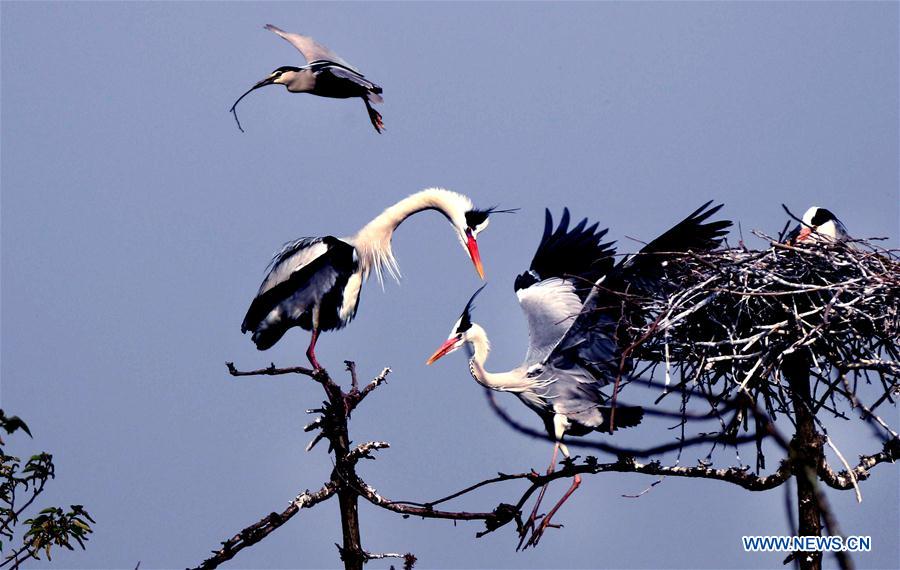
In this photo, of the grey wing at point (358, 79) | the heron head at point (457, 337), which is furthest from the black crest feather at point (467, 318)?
the grey wing at point (358, 79)

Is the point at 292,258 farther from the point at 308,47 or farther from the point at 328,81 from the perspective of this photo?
the point at 308,47

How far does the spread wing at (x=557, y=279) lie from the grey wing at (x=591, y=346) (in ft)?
0.44

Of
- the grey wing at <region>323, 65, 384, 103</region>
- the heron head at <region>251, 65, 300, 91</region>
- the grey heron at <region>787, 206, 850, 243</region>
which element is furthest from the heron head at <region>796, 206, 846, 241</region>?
the heron head at <region>251, 65, 300, 91</region>

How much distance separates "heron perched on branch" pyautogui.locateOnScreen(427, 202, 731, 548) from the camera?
6.70 meters

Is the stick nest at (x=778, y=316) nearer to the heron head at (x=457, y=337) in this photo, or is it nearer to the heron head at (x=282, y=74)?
the heron head at (x=457, y=337)

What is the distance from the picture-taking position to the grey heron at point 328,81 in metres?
8.14

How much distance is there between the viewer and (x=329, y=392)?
644cm

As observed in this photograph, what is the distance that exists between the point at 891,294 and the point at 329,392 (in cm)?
329

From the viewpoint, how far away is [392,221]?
826cm

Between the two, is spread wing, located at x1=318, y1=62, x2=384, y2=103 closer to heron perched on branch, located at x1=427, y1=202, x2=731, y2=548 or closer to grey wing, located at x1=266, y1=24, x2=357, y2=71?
grey wing, located at x1=266, y1=24, x2=357, y2=71

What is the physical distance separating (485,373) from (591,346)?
0.86 metres

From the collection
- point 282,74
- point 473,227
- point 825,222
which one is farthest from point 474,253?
point 825,222

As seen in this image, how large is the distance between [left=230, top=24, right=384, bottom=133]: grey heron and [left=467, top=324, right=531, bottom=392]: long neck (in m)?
1.75

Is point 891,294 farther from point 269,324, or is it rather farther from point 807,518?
point 269,324
